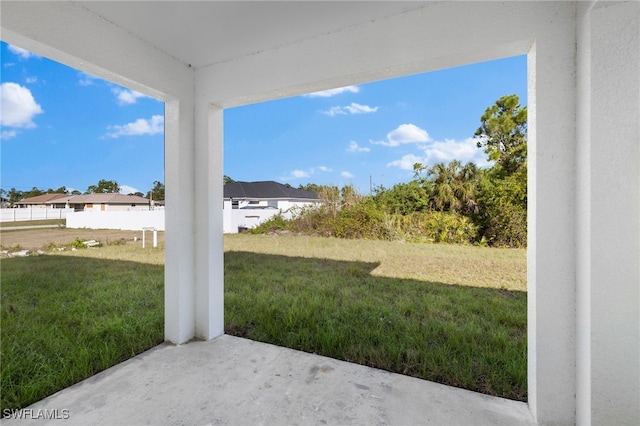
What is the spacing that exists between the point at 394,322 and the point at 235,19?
3.13 metres

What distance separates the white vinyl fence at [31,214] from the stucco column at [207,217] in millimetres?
2192

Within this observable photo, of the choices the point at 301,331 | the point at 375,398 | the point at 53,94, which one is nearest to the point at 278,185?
the point at 53,94

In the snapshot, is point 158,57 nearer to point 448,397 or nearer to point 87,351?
point 87,351

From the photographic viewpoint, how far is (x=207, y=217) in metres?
2.63

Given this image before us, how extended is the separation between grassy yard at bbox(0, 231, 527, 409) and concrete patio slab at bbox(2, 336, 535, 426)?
201 millimetres

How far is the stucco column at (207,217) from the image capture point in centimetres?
262

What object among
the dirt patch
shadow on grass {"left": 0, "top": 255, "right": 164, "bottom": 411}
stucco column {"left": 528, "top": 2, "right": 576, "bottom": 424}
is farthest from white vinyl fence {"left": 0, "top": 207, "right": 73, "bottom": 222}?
stucco column {"left": 528, "top": 2, "right": 576, "bottom": 424}

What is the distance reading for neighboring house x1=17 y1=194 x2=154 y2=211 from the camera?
3303mm

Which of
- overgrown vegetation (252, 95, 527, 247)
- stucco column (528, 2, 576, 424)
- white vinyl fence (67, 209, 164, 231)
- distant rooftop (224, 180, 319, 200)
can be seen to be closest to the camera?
stucco column (528, 2, 576, 424)

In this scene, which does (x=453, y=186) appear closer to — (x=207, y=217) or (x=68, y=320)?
(x=207, y=217)

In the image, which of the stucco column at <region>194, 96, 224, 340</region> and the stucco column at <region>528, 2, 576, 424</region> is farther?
the stucco column at <region>194, 96, 224, 340</region>

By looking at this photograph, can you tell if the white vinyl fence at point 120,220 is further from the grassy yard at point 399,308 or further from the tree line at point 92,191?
the grassy yard at point 399,308

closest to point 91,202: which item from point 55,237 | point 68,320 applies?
point 55,237

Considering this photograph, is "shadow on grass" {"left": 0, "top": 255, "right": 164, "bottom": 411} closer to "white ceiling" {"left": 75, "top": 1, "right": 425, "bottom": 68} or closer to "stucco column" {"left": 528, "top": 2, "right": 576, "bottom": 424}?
"white ceiling" {"left": 75, "top": 1, "right": 425, "bottom": 68}
